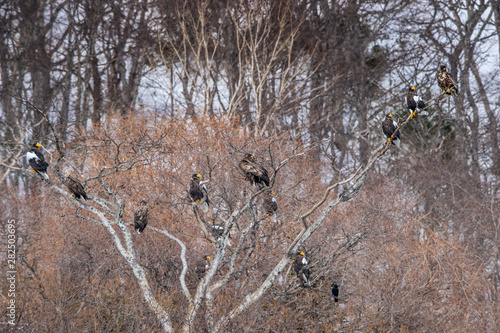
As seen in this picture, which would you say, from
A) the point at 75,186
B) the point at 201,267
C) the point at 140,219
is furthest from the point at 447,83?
the point at 75,186

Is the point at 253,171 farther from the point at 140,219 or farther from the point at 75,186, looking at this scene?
the point at 75,186

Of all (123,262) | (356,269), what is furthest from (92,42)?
(356,269)

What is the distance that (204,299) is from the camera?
10070 millimetres

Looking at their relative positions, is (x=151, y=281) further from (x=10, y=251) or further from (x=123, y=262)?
(x=10, y=251)

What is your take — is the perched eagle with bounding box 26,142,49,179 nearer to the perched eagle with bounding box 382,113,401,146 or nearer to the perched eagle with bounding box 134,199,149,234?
the perched eagle with bounding box 134,199,149,234

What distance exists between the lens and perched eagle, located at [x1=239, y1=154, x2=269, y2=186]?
29.8 feet

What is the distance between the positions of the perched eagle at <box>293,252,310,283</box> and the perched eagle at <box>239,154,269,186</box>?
7.25ft

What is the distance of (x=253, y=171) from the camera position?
29.9 feet

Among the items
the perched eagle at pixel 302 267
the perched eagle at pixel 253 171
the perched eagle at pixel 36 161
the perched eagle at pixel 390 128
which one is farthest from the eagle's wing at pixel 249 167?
the perched eagle at pixel 36 161

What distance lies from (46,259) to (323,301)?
7.45 meters

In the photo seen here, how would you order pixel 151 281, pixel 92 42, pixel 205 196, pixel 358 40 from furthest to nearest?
pixel 358 40, pixel 92 42, pixel 151 281, pixel 205 196

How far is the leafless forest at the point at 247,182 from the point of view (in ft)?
33.3

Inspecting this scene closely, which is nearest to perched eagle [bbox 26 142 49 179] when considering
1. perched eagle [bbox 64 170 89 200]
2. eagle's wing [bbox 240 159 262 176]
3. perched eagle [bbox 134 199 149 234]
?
perched eagle [bbox 64 170 89 200]

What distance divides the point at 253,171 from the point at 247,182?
15.1 feet
